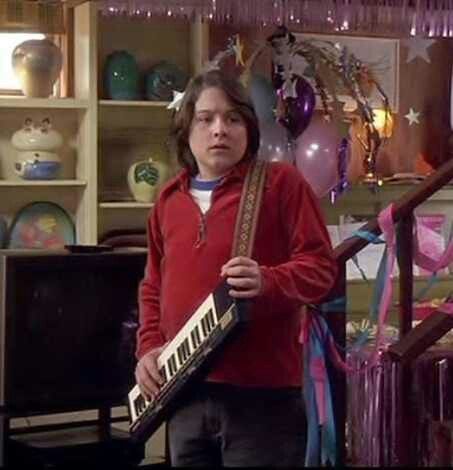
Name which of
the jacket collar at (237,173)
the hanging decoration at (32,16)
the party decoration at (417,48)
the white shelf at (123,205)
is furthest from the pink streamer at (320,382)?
the party decoration at (417,48)

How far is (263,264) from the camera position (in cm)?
216

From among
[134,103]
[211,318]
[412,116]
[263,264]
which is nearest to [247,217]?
[263,264]

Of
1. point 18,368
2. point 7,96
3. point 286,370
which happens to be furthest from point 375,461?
point 7,96

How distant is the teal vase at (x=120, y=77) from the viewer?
4.63 m

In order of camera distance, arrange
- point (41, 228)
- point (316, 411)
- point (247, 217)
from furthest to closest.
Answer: point (41, 228) < point (316, 411) < point (247, 217)

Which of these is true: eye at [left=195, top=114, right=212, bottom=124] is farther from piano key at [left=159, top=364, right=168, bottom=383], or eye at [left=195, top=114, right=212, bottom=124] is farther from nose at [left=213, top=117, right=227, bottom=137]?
piano key at [left=159, top=364, right=168, bottom=383]

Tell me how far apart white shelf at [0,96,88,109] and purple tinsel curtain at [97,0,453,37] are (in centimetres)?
41

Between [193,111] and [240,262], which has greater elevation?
[193,111]

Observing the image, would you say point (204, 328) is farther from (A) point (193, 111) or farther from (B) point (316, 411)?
(B) point (316, 411)

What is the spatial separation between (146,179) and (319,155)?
746mm

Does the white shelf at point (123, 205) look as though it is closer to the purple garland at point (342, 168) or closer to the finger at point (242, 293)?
the purple garland at point (342, 168)

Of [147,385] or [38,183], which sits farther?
[38,183]

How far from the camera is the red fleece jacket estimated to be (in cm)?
211

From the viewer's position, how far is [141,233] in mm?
4750
